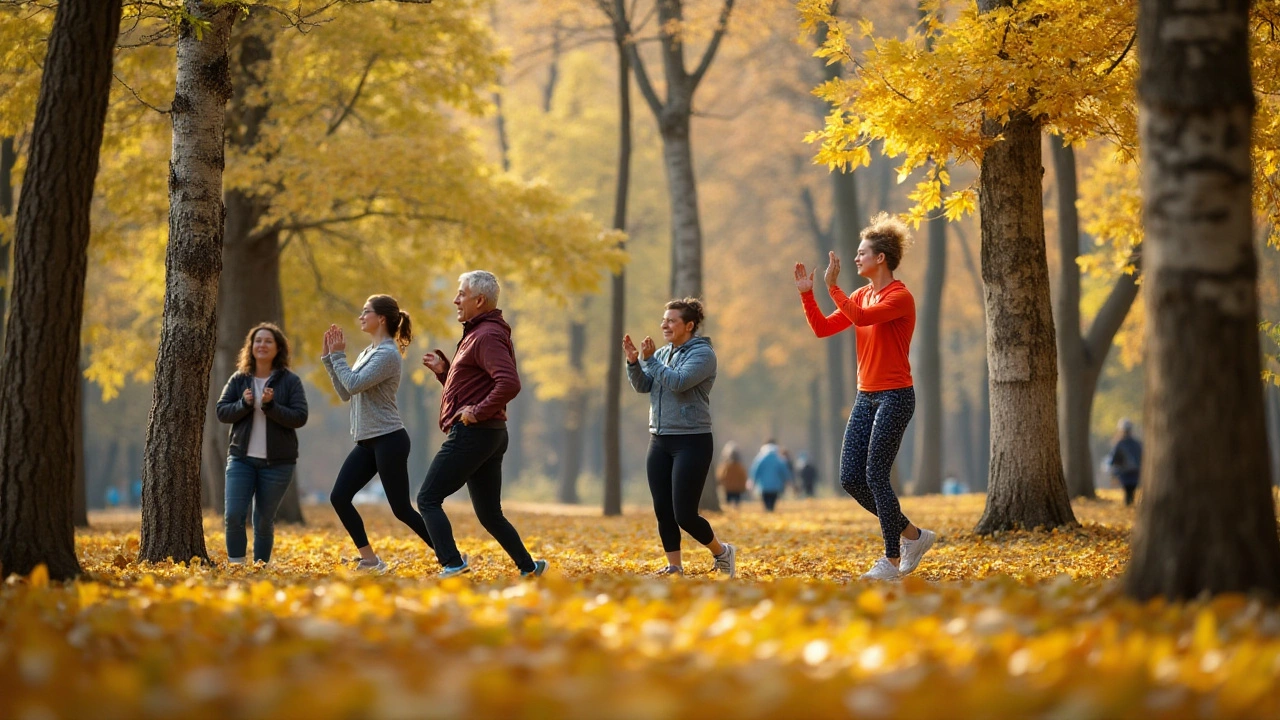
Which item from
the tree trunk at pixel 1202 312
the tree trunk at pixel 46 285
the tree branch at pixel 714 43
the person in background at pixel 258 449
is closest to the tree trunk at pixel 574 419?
the tree branch at pixel 714 43

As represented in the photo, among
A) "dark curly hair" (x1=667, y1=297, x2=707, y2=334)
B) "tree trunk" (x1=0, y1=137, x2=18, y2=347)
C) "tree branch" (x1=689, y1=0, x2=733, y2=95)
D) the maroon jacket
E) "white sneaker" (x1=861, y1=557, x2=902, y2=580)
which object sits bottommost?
"white sneaker" (x1=861, y1=557, x2=902, y2=580)

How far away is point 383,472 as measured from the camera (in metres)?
7.96

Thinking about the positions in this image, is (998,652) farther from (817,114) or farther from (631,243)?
(631,243)

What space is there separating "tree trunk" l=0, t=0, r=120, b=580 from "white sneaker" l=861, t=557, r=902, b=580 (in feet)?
14.6

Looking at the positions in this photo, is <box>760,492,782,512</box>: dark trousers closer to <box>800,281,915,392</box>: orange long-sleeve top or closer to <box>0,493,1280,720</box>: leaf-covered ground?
<box>800,281,915,392</box>: orange long-sleeve top

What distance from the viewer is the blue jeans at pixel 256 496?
8727 millimetres

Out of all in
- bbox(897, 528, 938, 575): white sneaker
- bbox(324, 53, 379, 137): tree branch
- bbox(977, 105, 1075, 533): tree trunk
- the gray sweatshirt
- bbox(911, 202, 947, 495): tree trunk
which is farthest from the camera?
bbox(911, 202, 947, 495): tree trunk

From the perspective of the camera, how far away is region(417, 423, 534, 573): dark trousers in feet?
23.6

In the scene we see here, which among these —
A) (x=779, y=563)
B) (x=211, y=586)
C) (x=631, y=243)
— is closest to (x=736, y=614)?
(x=211, y=586)

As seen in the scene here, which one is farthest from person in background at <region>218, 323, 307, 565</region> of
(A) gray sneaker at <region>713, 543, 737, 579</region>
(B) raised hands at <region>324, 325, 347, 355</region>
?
(A) gray sneaker at <region>713, 543, 737, 579</region>

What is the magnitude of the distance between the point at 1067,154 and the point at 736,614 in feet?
51.4

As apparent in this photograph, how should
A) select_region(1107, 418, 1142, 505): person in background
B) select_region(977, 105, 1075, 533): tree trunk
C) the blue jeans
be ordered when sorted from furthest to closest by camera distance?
select_region(1107, 418, 1142, 505): person in background < select_region(977, 105, 1075, 533): tree trunk < the blue jeans

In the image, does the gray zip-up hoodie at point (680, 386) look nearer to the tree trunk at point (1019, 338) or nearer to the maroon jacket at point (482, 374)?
the maroon jacket at point (482, 374)

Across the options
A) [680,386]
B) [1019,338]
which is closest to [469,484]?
[680,386]
